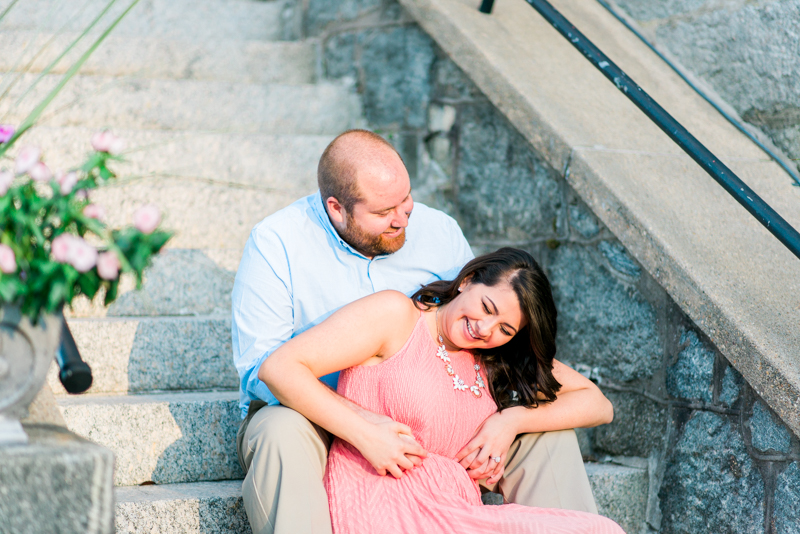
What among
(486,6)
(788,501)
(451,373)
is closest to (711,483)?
(788,501)

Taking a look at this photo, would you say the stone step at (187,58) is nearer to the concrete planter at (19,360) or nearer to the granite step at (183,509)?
the granite step at (183,509)

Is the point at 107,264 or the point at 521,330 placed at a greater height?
the point at 107,264

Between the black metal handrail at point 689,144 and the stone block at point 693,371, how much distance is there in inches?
14.0

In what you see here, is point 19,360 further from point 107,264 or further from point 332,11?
point 332,11

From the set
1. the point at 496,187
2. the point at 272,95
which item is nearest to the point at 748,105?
the point at 496,187

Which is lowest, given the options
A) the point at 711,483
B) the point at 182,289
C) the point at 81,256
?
the point at 182,289

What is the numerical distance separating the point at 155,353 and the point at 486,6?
6.15ft

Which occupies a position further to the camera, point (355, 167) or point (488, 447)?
point (355, 167)

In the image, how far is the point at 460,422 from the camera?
5.98 feet

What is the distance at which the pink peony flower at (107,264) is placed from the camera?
1053mm

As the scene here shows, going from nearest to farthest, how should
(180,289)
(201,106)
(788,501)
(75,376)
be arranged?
(75,376) → (788,501) → (180,289) → (201,106)

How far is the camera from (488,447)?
5.97 feet

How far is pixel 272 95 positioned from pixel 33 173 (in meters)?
2.34

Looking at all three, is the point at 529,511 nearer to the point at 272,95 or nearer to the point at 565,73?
the point at 565,73
